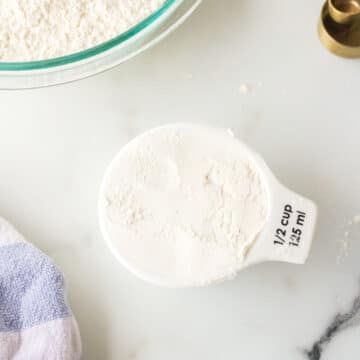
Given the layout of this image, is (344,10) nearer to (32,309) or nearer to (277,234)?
(277,234)

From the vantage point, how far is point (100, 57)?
0.69 meters

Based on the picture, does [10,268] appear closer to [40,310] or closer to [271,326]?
[40,310]

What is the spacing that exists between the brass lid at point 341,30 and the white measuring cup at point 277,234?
177 mm

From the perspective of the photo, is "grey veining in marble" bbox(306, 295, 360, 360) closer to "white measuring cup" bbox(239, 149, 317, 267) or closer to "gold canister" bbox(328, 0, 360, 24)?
"white measuring cup" bbox(239, 149, 317, 267)

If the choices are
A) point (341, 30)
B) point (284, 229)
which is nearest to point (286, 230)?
point (284, 229)

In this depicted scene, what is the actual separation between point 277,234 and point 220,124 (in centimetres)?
16

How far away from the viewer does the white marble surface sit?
73cm

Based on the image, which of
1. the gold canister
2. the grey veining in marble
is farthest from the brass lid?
the grey veining in marble

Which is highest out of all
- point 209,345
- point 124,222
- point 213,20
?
point 213,20

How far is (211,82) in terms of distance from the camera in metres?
0.78

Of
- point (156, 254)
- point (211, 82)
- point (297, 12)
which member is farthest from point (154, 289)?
point (297, 12)

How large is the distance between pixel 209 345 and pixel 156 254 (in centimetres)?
13

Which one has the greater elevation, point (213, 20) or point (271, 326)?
point (213, 20)

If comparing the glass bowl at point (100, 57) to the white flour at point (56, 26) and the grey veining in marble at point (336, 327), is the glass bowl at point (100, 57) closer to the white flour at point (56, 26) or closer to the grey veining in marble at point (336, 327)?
the white flour at point (56, 26)
